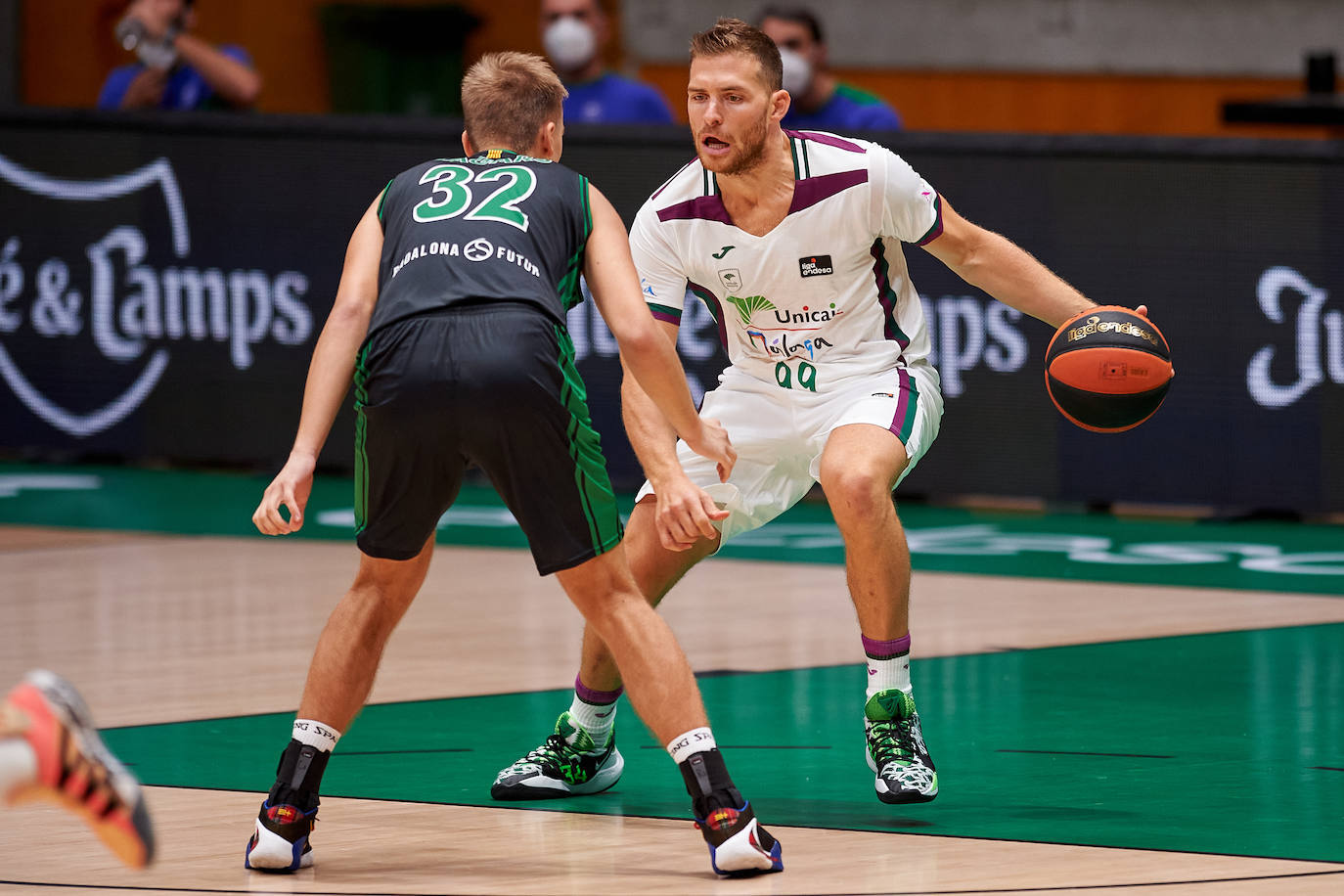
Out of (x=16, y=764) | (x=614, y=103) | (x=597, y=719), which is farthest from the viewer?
(x=614, y=103)

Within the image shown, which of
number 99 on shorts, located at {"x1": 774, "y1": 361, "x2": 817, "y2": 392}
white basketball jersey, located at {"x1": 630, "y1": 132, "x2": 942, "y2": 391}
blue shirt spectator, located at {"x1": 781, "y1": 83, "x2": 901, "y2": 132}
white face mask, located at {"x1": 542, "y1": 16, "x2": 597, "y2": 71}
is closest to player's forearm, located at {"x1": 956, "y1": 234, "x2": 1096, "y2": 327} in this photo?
white basketball jersey, located at {"x1": 630, "y1": 132, "x2": 942, "y2": 391}

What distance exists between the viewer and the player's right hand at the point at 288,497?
18.2 feet

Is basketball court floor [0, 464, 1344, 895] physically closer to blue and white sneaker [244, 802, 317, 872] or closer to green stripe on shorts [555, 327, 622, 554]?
blue and white sneaker [244, 802, 317, 872]

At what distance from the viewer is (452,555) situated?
1171 cm

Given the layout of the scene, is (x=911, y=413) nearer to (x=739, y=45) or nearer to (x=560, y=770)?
(x=739, y=45)

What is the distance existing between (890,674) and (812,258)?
122 centimetres

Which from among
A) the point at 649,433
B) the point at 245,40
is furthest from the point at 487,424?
the point at 245,40

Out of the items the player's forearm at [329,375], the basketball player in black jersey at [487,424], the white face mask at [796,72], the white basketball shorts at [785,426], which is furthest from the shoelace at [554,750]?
the white face mask at [796,72]

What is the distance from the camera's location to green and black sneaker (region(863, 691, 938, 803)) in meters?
6.55

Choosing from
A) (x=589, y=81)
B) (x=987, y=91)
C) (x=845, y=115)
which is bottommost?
(x=845, y=115)

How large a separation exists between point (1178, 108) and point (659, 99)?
24.2 ft

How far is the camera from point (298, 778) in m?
5.86

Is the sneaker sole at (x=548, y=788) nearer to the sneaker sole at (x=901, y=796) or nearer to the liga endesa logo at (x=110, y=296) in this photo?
the sneaker sole at (x=901, y=796)

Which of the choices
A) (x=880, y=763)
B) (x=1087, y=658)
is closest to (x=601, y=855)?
(x=880, y=763)
